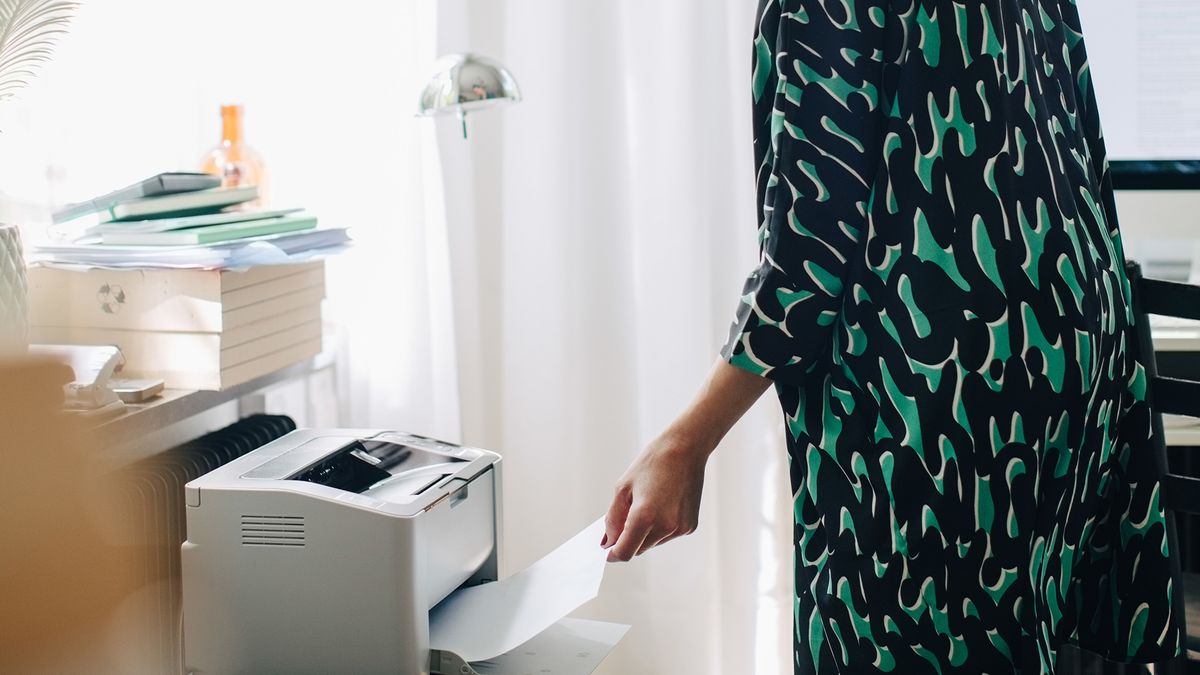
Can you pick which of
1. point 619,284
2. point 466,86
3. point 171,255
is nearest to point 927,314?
point 466,86

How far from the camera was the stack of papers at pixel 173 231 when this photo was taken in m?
1.48

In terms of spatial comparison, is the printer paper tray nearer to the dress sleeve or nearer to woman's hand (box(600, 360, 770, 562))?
woman's hand (box(600, 360, 770, 562))

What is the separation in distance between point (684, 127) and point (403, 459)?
2.80 feet

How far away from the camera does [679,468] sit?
0.96m

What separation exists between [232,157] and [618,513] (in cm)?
119

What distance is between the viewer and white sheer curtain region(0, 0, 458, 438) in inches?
76.1

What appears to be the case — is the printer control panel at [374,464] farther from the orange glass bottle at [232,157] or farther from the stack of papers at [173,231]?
the orange glass bottle at [232,157]

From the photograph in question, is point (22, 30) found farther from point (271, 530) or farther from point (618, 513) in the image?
point (618, 513)

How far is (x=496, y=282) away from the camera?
2031mm

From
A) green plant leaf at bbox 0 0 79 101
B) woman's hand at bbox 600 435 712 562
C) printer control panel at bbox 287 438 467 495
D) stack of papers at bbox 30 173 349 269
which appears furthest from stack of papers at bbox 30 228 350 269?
woman's hand at bbox 600 435 712 562

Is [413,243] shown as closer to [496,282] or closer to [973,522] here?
[496,282]

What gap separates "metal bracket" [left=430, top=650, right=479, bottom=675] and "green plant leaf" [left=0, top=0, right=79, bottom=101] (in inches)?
35.4

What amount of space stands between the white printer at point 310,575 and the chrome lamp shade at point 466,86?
59cm

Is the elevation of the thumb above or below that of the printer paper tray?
above
